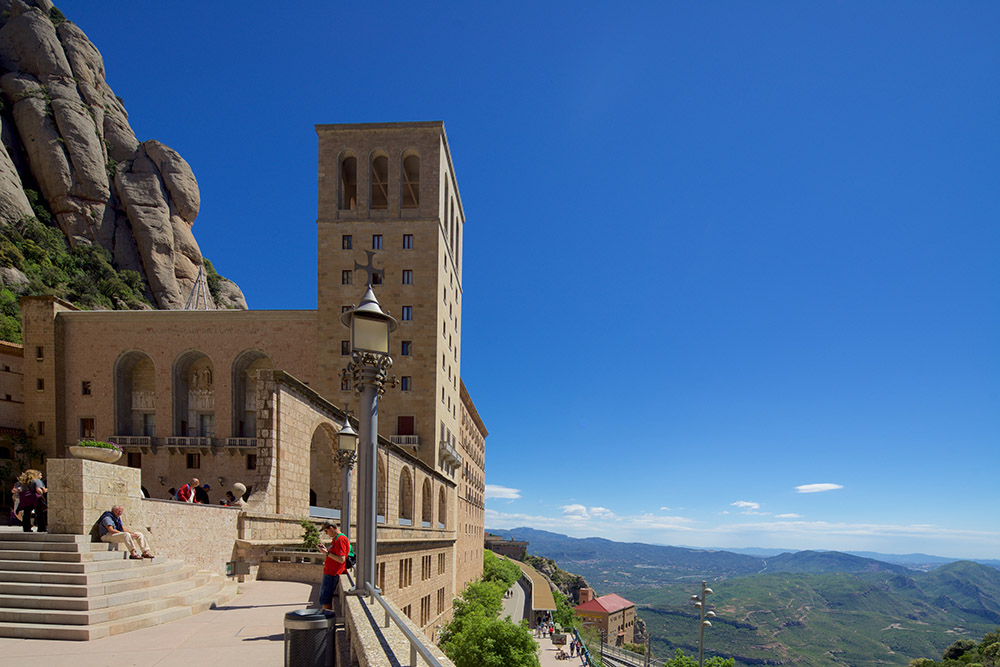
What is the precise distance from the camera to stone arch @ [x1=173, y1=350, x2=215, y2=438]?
3857 cm

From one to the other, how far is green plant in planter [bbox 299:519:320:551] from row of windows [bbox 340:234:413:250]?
2551 cm

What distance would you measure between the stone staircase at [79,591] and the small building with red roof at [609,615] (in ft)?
372

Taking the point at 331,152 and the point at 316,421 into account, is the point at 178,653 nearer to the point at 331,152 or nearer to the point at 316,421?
the point at 316,421

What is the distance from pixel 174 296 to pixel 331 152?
3534 centimetres

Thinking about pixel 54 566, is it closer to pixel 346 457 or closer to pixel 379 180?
pixel 346 457

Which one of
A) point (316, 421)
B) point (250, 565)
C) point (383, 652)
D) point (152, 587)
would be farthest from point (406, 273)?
point (383, 652)

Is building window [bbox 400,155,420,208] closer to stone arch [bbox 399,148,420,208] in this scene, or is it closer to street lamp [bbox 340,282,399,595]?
stone arch [bbox 399,148,420,208]

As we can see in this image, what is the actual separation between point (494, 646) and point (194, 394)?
25.1 meters

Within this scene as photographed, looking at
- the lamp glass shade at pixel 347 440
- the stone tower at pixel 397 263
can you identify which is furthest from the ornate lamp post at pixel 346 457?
the stone tower at pixel 397 263

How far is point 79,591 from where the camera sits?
8875 millimetres

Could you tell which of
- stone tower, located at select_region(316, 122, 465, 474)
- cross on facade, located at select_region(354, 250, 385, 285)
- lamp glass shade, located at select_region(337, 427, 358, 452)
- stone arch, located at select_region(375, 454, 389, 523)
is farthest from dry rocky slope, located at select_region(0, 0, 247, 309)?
lamp glass shade, located at select_region(337, 427, 358, 452)


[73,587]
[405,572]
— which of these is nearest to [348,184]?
[405,572]

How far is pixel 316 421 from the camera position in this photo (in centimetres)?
1964

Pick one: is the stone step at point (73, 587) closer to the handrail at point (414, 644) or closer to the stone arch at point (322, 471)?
the handrail at point (414, 644)
